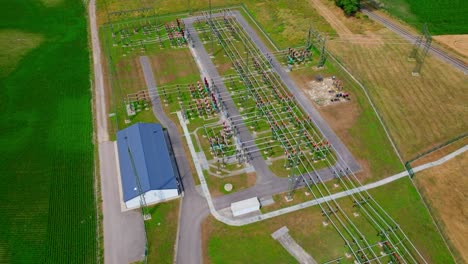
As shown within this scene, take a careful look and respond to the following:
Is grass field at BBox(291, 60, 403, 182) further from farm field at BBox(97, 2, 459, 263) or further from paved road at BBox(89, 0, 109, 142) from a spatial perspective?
paved road at BBox(89, 0, 109, 142)

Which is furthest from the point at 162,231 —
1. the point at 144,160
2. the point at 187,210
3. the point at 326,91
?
the point at 326,91

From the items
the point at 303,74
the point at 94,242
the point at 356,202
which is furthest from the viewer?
the point at 303,74

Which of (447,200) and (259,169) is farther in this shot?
(259,169)

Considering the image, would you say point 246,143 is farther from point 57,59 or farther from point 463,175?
point 57,59

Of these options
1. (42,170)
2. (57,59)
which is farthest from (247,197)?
(57,59)

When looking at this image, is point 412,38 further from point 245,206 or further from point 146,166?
point 146,166

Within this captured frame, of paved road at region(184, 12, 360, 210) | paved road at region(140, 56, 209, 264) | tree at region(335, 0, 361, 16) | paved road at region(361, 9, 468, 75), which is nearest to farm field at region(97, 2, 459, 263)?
paved road at region(184, 12, 360, 210)
